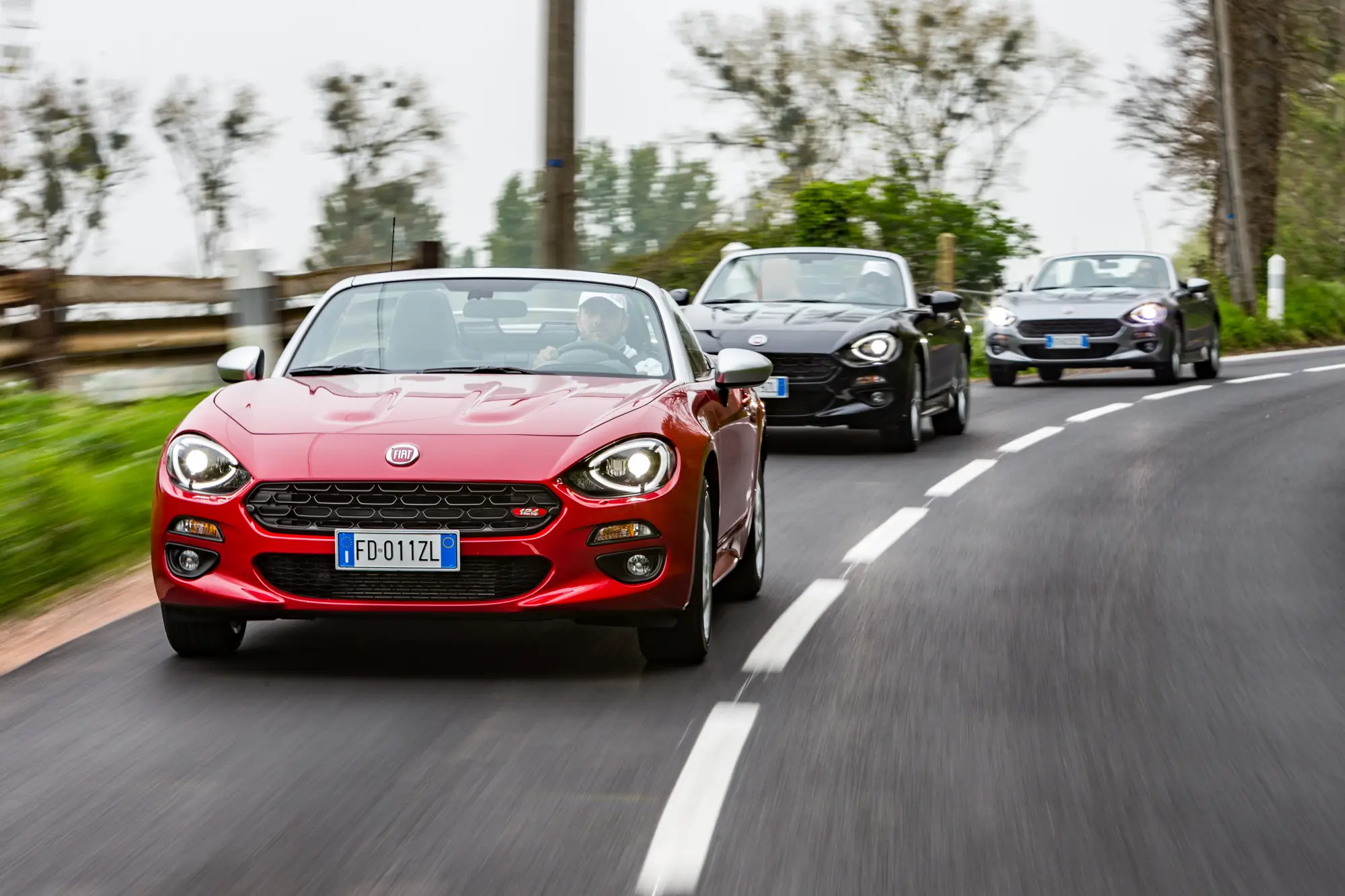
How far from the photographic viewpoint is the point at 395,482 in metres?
5.97

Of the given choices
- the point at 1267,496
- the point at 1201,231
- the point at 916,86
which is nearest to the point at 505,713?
the point at 1267,496

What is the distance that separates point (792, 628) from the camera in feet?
23.9

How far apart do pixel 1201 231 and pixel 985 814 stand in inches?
1766

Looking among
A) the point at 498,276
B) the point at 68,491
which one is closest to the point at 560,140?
the point at 68,491

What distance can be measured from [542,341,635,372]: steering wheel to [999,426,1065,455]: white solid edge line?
25.6ft

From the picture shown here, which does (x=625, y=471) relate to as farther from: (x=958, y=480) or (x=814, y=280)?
(x=814, y=280)

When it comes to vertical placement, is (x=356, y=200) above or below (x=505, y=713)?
above

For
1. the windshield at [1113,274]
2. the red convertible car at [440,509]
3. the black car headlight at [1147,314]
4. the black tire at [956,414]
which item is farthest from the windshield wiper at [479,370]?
the windshield at [1113,274]

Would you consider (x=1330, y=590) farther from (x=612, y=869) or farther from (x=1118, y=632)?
(x=612, y=869)

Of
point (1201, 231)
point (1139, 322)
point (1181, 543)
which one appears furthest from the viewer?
point (1201, 231)

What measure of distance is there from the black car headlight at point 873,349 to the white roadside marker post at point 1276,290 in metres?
20.5

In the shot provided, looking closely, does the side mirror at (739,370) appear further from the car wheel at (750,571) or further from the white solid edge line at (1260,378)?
the white solid edge line at (1260,378)

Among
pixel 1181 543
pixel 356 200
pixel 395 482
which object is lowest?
pixel 1181 543

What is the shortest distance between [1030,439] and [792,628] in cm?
880
